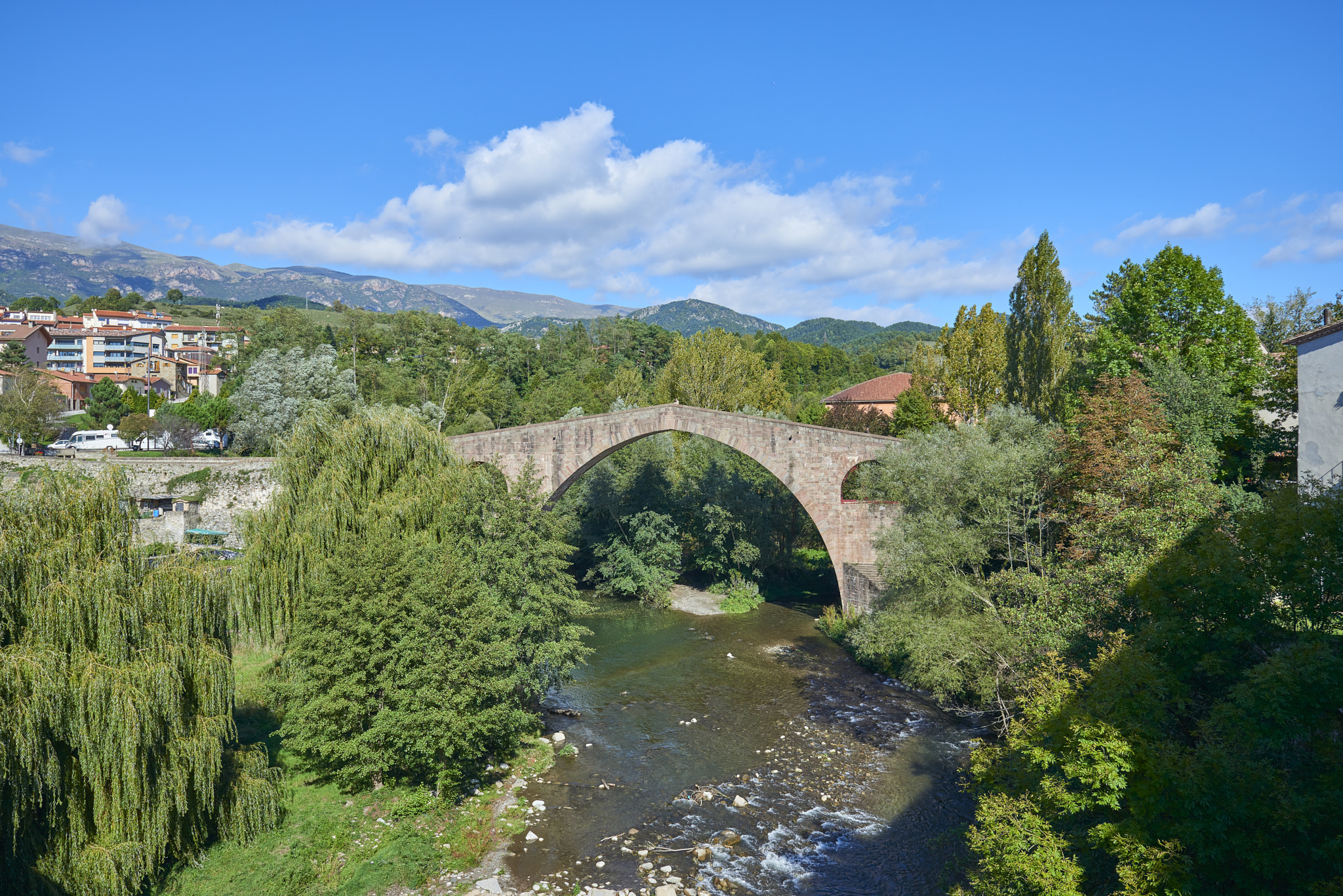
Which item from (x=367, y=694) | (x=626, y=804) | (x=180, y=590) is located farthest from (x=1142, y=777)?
(x=180, y=590)

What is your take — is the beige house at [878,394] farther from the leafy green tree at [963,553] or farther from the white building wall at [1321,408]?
the white building wall at [1321,408]

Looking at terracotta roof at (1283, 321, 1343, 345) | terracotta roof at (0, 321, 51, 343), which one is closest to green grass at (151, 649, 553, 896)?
terracotta roof at (1283, 321, 1343, 345)

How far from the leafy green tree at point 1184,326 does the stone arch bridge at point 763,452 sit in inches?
297

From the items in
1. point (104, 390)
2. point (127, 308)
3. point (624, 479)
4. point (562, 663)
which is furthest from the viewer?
point (127, 308)

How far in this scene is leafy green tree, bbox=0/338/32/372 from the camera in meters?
54.0

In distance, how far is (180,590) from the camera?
414 inches

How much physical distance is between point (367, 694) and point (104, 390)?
169 ft

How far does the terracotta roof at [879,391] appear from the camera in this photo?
152ft

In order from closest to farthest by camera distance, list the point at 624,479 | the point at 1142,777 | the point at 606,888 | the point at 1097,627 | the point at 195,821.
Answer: the point at 1142,777, the point at 195,821, the point at 606,888, the point at 1097,627, the point at 624,479

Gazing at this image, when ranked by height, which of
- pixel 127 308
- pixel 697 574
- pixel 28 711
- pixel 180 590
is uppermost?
pixel 127 308

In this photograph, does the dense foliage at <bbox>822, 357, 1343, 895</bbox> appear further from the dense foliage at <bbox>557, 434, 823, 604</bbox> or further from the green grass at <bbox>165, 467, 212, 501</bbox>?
the green grass at <bbox>165, 467, 212, 501</bbox>

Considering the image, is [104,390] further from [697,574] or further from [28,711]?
[28,711]

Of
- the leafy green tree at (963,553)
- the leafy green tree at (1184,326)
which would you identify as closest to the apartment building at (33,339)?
the leafy green tree at (963,553)

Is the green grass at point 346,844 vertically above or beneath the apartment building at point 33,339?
beneath
